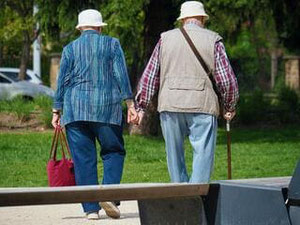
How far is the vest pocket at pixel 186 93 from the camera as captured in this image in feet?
26.8

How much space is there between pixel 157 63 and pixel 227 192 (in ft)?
7.60

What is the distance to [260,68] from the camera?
39.8 meters

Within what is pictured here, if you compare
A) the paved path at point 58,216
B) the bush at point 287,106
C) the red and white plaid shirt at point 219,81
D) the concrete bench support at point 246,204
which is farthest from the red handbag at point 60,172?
the bush at point 287,106

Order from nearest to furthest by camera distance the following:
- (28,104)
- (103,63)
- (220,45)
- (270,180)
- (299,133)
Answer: (270,180) < (220,45) < (103,63) < (299,133) < (28,104)

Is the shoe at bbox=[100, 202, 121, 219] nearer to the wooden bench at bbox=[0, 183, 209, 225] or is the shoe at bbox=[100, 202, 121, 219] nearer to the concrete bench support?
the wooden bench at bbox=[0, 183, 209, 225]

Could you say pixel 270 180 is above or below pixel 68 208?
above

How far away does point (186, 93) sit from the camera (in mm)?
8180

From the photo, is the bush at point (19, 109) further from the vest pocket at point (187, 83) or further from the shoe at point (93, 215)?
the vest pocket at point (187, 83)

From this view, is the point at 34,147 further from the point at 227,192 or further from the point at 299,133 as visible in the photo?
the point at 227,192

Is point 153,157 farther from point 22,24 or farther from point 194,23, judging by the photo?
point 22,24

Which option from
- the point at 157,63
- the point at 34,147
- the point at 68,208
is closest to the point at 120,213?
the point at 68,208

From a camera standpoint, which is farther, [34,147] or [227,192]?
[34,147]

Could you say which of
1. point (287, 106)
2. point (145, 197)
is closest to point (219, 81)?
point (145, 197)

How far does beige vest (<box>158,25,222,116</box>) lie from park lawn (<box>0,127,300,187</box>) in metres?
3.93
